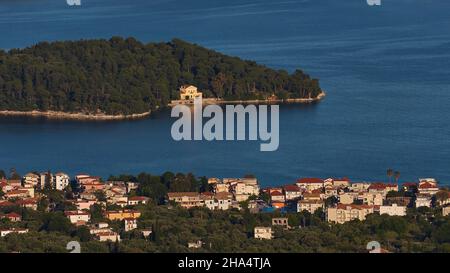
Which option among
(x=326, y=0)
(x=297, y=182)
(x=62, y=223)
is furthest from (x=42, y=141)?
(x=326, y=0)

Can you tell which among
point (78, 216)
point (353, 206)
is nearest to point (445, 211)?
point (353, 206)

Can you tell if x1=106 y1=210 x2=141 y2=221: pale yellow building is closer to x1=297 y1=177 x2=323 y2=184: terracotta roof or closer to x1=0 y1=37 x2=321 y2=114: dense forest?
x1=297 y1=177 x2=323 y2=184: terracotta roof

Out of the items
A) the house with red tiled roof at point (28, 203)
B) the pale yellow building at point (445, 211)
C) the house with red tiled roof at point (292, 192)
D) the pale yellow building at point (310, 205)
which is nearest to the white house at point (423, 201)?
the pale yellow building at point (445, 211)

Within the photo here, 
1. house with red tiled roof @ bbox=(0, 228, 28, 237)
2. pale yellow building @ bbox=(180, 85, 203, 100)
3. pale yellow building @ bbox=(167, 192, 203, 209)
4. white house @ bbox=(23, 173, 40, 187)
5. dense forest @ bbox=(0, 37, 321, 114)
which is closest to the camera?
house with red tiled roof @ bbox=(0, 228, 28, 237)

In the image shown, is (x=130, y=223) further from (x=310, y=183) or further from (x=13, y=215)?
(x=310, y=183)

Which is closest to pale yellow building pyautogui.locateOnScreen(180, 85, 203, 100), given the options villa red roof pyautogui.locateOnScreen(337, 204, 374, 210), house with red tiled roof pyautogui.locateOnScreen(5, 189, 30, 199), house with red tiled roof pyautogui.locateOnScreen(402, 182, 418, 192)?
house with red tiled roof pyautogui.locateOnScreen(402, 182, 418, 192)

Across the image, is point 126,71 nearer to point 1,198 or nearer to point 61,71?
point 61,71

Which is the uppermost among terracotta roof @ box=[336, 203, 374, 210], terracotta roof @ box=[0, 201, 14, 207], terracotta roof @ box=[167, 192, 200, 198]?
terracotta roof @ box=[167, 192, 200, 198]
